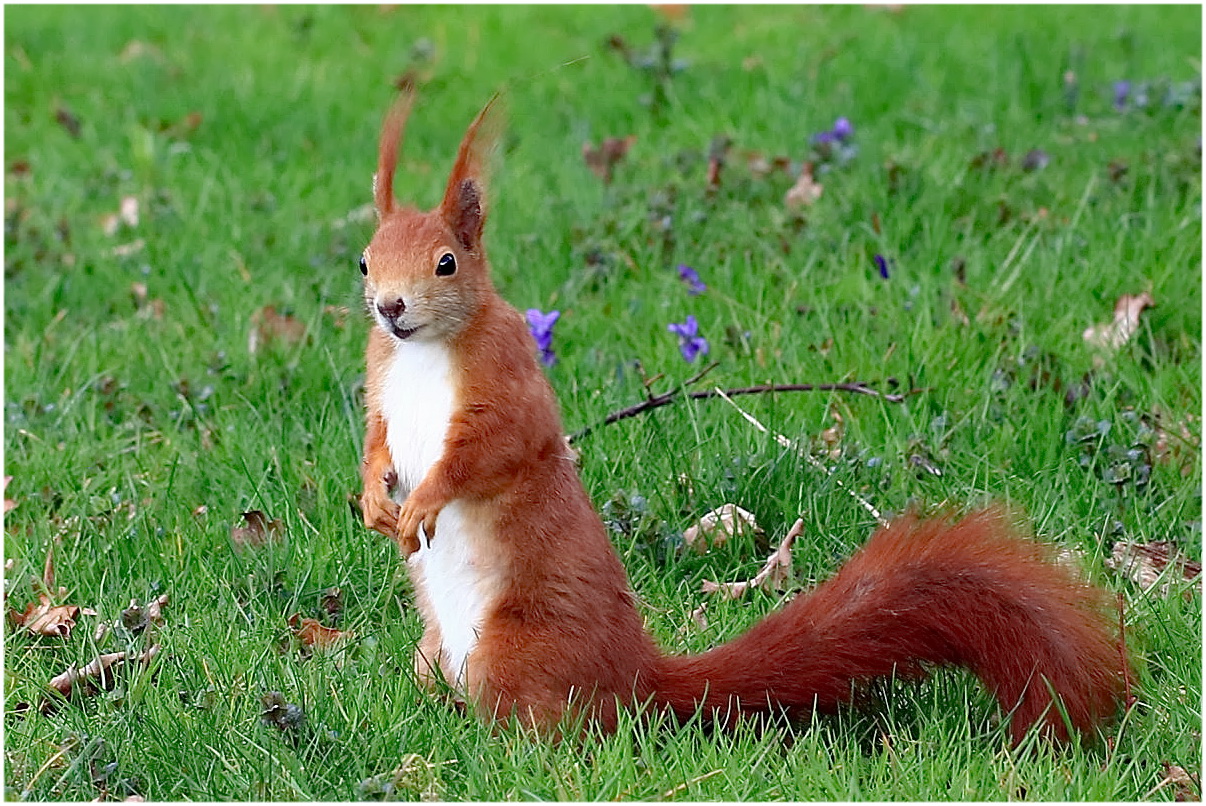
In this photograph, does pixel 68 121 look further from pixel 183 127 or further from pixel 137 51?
pixel 137 51

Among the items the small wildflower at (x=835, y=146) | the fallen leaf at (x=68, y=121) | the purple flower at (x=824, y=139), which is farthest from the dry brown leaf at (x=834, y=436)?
the fallen leaf at (x=68, y=121)

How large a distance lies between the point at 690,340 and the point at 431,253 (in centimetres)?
141

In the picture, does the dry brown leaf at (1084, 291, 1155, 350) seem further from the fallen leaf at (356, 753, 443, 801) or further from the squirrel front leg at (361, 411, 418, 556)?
the fallen leaf at (356, 753, 443, 801)

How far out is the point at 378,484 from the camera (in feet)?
7.98

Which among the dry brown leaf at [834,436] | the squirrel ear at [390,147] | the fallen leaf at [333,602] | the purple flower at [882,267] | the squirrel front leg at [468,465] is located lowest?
the dry brown leaf at [834,436]

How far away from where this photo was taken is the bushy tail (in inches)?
91.2

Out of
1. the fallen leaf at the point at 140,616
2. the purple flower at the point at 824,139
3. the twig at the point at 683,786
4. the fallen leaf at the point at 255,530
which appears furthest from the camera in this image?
the purple flower at the point at 824,139

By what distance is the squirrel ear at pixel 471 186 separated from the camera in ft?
7.63

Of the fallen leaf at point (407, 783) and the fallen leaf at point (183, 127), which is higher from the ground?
the fallen leaf at point (183, 127)

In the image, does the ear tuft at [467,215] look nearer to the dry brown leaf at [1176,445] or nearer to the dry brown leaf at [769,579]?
the dry brown leaf at [769,579]

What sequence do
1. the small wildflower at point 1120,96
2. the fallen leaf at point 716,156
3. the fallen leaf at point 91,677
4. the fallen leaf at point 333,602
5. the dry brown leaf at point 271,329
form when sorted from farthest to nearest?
the small wildflower at point 1120,96, the fallen leaf at point 716,156, the dry brown leaf at point 271,329, the fallen leaf at point 333,602, the fallen leaf at point 91,677

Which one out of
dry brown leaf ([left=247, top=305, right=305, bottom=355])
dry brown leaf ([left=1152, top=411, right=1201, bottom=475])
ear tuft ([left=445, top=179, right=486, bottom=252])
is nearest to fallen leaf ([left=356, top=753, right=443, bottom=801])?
ear tuft ([left=445, top=179, right=486, bottom=252])

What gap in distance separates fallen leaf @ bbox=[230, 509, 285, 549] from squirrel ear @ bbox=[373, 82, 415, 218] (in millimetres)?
759

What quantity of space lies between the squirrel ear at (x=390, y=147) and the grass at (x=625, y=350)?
0.83ft
